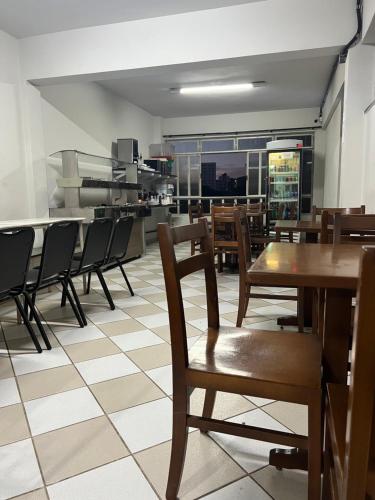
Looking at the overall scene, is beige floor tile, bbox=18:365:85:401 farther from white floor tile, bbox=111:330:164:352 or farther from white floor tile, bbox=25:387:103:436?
white floor tile, bbox=111:330:164:352

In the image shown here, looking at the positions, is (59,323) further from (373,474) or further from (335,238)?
(373,474)

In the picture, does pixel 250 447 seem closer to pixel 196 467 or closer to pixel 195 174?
pixel 196 467

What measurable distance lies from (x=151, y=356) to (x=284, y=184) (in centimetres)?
678

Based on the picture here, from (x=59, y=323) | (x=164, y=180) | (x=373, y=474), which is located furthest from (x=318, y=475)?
(x=164, y=180)

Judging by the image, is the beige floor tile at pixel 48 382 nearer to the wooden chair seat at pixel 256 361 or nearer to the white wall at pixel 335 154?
the wooden chair seat at pixel 256 361

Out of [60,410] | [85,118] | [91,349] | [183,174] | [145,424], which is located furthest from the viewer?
[183,174]

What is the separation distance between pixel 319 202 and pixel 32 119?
6460 mm

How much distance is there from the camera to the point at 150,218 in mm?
8273

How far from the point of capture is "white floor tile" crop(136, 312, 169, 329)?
2945mm

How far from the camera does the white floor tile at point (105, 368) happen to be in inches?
82.0

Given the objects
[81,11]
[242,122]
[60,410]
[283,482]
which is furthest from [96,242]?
[242,122]

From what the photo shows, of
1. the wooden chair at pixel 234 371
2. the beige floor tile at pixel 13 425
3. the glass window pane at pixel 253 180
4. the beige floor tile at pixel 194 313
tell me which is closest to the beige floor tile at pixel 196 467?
the wooden chair at pixel 234 371

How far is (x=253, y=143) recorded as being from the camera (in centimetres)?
877

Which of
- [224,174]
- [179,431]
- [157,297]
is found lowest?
[157,297]
